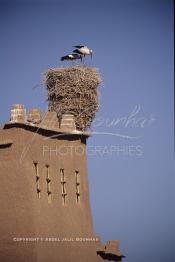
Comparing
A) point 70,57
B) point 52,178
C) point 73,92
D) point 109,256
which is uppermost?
point 70,57

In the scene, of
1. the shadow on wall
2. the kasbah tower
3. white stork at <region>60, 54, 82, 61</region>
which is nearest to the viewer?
the kasbah tower

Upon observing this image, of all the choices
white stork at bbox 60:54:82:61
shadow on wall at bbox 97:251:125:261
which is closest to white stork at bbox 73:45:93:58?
white stork at bbox 60:54:82:61

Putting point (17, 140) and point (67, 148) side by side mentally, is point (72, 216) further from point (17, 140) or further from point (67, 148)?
point (17, 140)

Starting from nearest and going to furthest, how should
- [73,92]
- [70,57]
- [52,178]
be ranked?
1. [52,178]
2. [73,92]
3. [70,57]

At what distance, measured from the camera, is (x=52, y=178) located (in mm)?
24016

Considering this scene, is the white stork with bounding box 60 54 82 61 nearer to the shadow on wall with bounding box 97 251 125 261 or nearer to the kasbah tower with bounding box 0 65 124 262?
the kasbah tower with bounding box 0 65 124 262

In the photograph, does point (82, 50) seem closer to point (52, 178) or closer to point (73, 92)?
point (73, 92)

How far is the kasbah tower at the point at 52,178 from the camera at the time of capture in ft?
72.2

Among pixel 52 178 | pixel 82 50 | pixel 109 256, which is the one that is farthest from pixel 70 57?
pixel 109 256

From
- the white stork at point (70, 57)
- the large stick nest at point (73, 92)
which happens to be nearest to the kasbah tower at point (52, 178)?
the large stick nest at point (73, 92)

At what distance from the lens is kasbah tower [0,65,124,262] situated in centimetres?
2200

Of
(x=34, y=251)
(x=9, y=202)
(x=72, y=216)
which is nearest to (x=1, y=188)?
(x=9, y=202)

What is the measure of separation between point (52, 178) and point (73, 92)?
3453 millimetres

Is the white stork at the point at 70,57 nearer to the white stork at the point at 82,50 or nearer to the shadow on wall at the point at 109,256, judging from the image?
the white stork at the point at 82,50
